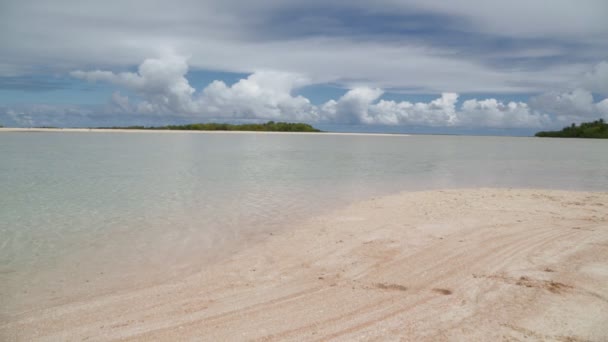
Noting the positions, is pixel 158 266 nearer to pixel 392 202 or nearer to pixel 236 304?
pixel 236 304

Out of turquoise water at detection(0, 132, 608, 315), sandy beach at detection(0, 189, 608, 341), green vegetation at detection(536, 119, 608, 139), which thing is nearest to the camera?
sandy beach at detection(0, 189, 608, 341)

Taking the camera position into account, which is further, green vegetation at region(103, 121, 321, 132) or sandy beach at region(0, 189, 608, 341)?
green vegetation at region(103, 121, 321, 132)

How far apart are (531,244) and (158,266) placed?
602 cm

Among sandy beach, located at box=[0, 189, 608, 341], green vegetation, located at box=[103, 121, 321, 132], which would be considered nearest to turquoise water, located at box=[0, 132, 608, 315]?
sandy beach, located at box=[0, 189, 608, 341]

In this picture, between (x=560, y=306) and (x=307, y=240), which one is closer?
(x=560, y=306)

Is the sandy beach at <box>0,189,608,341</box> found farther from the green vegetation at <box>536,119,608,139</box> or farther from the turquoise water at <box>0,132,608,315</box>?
the green vegetation at <box>536,119,608,139</box>

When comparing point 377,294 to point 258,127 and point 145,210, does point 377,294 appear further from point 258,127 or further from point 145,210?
point 258,127

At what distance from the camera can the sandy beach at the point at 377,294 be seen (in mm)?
4199

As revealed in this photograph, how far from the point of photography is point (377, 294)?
510 centimetres

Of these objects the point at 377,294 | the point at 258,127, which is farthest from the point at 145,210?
the point at 258,127

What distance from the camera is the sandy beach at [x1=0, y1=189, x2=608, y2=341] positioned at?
4.20 metres

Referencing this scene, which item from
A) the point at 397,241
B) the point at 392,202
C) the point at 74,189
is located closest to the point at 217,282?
the point at 397,241

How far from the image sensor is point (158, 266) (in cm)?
662

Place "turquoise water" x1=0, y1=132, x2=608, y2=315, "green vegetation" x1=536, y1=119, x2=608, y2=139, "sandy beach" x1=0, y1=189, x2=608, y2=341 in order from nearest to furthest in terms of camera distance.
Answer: "sandy beach" x1=0, y1=189, x2=608, y2=341, "turquoise water" x1=0, y1=132, x2=608, y2=315, "green vegetation" x1=536, y1=119, x2=608, y2=139
